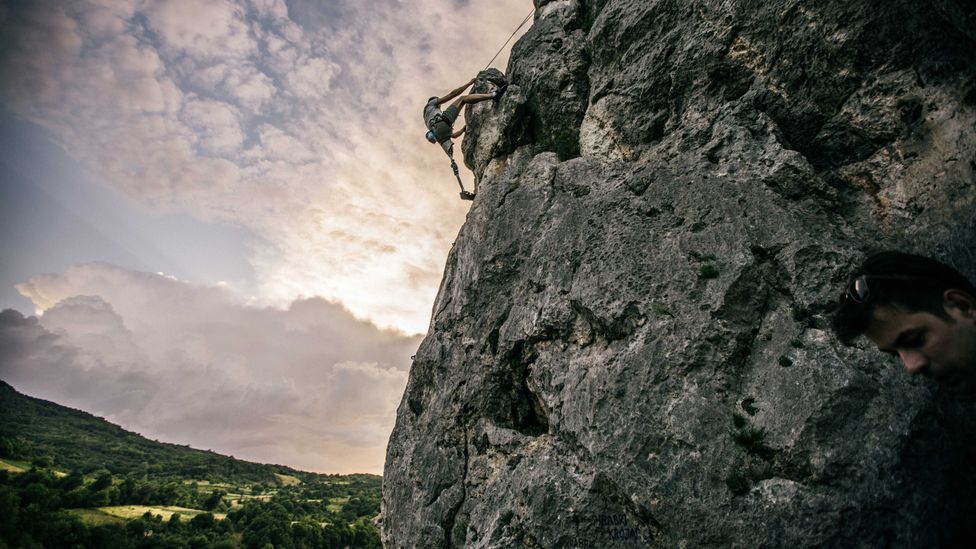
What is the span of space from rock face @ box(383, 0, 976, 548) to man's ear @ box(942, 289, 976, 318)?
6.66 metres

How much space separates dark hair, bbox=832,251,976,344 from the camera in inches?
115

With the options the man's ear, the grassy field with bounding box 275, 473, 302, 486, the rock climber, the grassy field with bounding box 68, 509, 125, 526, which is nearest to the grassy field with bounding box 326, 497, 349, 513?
the grassy field with bounding box 275, 473, 302, 486

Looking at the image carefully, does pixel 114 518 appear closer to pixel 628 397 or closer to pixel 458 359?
pixel 458 359

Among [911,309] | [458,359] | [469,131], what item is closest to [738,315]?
[911,309]

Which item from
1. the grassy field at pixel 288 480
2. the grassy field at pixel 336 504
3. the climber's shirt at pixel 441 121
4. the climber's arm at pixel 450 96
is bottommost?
the grassy field at pixel 336 504

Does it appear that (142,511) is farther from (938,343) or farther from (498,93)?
(938,343)

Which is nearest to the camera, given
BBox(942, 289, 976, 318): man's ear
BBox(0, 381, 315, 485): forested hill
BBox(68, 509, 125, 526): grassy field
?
BBox(942, 289, 976, 318): man's ear

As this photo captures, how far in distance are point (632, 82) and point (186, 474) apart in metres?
174

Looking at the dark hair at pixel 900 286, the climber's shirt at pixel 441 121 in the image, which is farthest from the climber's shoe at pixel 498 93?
the dark hair at pixel 900 286

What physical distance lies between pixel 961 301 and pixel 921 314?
21 centimetres

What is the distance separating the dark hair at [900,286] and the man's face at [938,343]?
0.19 feet

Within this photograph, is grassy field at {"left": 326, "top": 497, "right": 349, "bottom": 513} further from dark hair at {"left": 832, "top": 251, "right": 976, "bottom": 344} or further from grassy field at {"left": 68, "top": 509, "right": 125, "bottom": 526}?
dark hair at {"left": 832, "top": 251, "right": 976, "bottom": 344}

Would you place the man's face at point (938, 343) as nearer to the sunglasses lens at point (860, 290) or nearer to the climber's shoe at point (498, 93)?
the sunglasses lens at point (860, 290)

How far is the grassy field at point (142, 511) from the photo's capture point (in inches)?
2810
